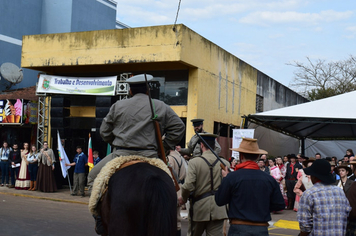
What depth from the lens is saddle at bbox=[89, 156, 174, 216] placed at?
4797 millimetres

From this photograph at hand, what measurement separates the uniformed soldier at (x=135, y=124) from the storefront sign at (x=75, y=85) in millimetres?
13356

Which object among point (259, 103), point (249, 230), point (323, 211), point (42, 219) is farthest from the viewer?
point (259, 103)

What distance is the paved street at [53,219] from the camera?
973 centimetres

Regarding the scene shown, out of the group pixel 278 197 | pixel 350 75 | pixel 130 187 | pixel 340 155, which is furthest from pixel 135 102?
pixel 350 75

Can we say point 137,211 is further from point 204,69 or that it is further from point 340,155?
point 340,155

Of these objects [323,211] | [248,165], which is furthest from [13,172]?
[323,211]

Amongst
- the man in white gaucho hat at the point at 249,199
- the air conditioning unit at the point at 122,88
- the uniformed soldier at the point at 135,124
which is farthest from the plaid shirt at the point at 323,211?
the air conditioning unit at the point at 122,88

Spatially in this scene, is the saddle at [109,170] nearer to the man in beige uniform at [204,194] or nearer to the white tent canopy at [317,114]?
the man in beige uniform at [204,194]

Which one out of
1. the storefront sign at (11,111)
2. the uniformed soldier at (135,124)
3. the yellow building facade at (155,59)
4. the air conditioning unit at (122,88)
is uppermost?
the yellow building facade at (155,59)

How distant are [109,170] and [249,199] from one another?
1.55 metres

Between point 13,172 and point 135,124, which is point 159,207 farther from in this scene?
point 13,172

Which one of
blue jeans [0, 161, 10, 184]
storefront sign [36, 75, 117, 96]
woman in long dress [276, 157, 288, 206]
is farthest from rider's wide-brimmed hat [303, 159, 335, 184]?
blue jeans [0, 161, 10, 184]

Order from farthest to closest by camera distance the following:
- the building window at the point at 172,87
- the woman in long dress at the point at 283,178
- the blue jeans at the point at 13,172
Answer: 1. the blue jeans at the point at 13,172
2. the building window at the point at 172,87
3. the woman in long dress at the point at 283,178

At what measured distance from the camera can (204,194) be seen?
657cm
